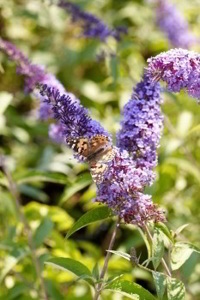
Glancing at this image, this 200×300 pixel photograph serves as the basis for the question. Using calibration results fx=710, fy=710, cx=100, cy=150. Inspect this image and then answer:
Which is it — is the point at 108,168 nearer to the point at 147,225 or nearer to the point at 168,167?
the point at 147,225

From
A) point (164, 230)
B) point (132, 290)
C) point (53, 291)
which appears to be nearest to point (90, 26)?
point (53, 291)

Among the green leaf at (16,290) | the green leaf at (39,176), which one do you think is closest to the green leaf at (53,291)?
the green leaf at (16,290)

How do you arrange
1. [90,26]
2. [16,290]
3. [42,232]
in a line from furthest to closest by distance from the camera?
[90,26] < [42,232] < [16,290]

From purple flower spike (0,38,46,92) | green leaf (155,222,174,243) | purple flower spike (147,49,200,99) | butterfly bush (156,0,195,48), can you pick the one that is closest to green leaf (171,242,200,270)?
green leaf (155,222,174,243)

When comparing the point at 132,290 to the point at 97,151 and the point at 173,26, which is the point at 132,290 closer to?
the point at 97,151

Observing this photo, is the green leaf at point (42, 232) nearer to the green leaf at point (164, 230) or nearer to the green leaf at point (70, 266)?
the green leaf at point (70, 266)

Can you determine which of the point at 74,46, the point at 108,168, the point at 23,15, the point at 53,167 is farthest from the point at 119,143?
the point at 74,46
